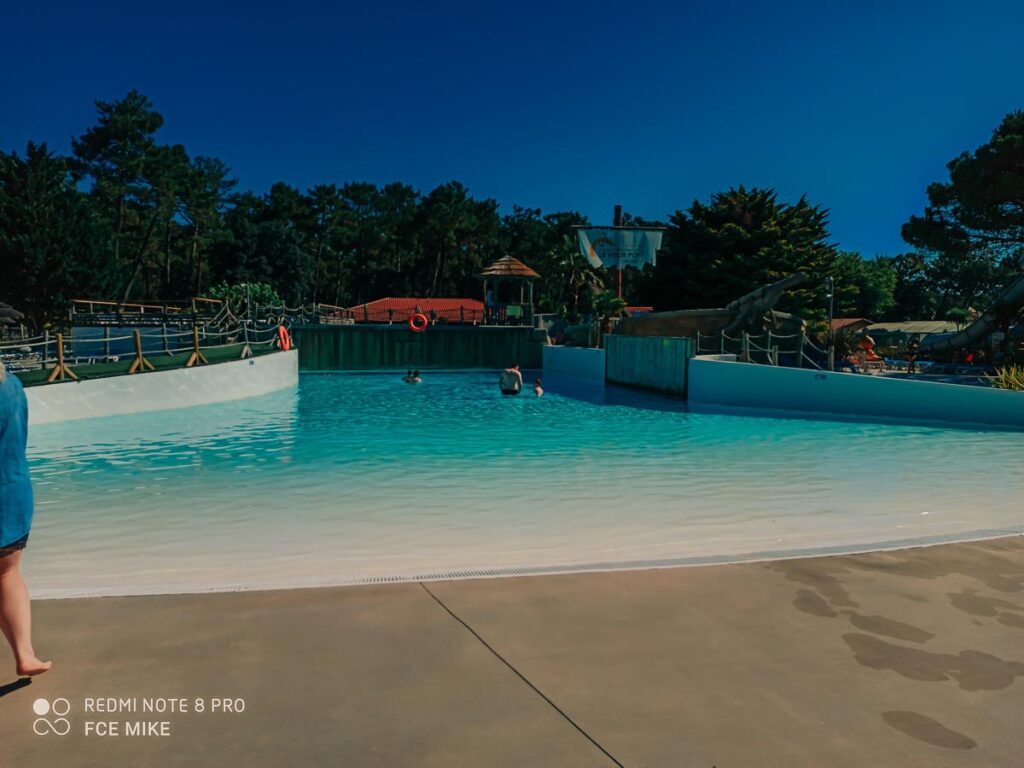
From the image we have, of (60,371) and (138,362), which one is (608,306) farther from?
(60,371)

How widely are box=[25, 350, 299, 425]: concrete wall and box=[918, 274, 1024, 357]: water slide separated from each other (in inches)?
1099

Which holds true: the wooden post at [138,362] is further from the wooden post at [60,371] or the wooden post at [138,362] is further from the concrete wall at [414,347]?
the concrete wall at [414,347]

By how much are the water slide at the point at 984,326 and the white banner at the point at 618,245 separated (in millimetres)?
13135

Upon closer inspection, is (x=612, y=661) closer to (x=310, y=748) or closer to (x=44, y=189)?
(x=310, y=748)

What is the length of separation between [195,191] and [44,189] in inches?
1336

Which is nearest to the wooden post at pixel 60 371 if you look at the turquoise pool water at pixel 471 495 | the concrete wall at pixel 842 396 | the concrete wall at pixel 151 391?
the concrete wall at pixel 151 391

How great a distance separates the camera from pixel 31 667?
3.91 metres

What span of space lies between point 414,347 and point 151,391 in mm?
19808

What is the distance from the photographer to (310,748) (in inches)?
132

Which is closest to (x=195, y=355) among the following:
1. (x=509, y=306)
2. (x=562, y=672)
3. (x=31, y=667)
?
(x=31, y=667)

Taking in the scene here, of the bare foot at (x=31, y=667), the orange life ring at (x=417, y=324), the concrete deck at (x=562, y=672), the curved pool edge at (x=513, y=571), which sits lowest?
the curved pool edge at (x=513, y=571)

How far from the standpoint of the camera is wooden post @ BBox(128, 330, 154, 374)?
20970 millimetres

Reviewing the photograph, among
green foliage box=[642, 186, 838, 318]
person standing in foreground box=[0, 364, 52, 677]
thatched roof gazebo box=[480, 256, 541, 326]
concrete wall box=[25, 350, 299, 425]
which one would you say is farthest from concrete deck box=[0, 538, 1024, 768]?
green foliage box=[642, 186, 838, 318]

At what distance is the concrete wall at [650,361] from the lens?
25.3 m
